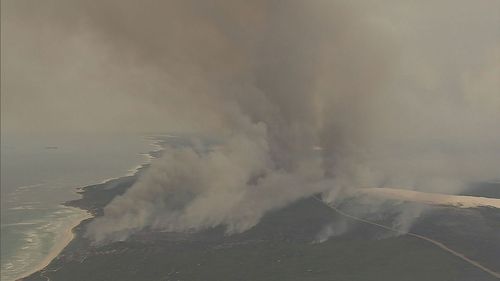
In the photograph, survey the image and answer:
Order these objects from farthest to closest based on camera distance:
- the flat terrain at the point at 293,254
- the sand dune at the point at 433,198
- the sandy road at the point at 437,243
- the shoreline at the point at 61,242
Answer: the sand dune at the point at 433,198 → the shoreline at the point at 61,242 → the flat terrain at the point at 293,254 → the sandy road at the point at 437,243

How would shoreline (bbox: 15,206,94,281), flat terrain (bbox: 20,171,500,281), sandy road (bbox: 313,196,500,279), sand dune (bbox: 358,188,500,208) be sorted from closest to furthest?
sandy road (bbox: 313,196,500,279), flat terrain (bbox: 20,171,500,281), shoreline (bbox: 15,206,94,281), sand dune (bbox: 358,188,500,208)

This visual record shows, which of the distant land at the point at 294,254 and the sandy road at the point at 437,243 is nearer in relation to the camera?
the sandy road at the point at 437,243

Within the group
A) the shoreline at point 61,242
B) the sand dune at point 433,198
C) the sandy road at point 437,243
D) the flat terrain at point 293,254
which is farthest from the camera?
the sand dune at point 433,198

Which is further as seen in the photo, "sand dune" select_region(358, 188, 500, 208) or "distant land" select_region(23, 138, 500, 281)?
"sand dune" select_region(358, 188, 500, 208)

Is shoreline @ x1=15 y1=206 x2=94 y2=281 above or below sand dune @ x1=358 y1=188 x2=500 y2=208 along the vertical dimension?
below

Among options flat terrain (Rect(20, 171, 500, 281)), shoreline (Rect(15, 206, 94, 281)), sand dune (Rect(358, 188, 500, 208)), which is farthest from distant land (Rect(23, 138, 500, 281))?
sand dune (Rect(358, 188, 500, 208))

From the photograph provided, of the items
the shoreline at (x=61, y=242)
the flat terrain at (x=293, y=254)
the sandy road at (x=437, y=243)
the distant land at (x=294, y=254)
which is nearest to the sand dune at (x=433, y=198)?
the distant land at (x=294, y=254)

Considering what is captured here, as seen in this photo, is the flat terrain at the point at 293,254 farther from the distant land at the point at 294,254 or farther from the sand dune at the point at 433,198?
the sand dune at the point at 433,198

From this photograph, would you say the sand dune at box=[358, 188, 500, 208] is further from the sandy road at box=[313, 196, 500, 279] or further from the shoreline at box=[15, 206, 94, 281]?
the shoreline at box=[15, 206, 94, 281]

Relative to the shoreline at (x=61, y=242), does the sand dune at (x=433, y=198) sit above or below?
above

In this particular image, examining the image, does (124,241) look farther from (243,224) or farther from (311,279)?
(311,279)

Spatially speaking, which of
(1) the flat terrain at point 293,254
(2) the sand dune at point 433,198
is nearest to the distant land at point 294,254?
(1) the flat terrain at point 293,254

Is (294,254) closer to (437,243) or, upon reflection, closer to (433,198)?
(437,243)
